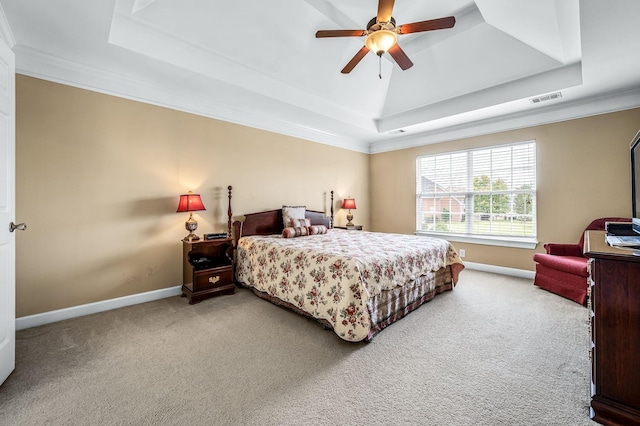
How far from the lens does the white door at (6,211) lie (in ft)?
5.99

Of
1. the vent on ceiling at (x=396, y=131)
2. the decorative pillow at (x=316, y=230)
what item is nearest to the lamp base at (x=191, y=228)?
the decorative pillow at (x=316, y=230)

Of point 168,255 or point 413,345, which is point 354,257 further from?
point 168,255

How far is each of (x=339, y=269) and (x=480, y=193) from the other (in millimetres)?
3761

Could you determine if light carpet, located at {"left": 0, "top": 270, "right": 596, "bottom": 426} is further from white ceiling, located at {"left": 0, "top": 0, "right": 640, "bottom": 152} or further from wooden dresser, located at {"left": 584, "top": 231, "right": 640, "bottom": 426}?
white ceiling, located at {"left": 0, "top": 0, "right": 640, "bottom": 152}

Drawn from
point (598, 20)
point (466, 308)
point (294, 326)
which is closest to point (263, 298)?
point (294, 326)

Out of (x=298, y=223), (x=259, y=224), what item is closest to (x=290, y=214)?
(x=298, y=223)

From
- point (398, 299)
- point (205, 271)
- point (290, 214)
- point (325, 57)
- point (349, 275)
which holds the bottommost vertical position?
point (398, 299)

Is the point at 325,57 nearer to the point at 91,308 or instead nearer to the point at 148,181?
the point at 148,181

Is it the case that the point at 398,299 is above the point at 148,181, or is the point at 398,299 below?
below

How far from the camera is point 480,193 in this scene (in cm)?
493

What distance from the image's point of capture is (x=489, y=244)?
4762 mm

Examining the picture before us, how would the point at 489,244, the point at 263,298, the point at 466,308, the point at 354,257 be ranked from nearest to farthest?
the point at 354,257 < the point at 466,308 < the point at 263,298 < the point at 489,244

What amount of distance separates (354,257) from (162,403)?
1750mm

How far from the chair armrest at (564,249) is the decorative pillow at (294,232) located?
3.47 meters
